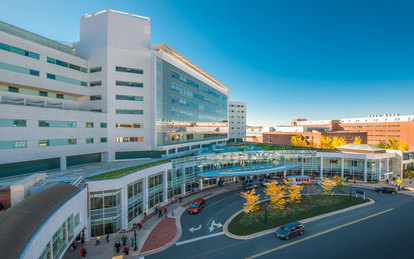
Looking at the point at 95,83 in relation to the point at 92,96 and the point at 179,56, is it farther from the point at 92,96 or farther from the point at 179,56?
the point at 179,56

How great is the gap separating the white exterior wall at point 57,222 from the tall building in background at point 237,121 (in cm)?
8446

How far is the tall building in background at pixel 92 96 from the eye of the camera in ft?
91.1

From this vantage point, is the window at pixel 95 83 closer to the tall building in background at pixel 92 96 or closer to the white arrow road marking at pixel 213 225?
the tall building in background at pixel 92 96

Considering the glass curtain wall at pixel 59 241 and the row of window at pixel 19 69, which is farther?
the row of window at pixel 19 69

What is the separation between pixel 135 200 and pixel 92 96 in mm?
24117

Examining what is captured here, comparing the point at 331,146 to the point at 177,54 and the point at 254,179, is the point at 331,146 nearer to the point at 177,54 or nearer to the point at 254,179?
the point at 254,179

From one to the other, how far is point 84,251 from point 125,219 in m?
6.47

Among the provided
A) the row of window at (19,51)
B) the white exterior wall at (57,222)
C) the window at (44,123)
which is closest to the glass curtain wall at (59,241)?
the white exterior wall at (57,222)

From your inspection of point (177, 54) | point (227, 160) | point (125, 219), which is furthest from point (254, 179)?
point (177, 54)

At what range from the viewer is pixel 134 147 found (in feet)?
131

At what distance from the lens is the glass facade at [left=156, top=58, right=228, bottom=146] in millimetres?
40281

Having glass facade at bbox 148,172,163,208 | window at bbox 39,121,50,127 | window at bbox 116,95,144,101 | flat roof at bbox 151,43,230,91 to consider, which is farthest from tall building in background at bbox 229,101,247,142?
window at bbox 39,121,50,127

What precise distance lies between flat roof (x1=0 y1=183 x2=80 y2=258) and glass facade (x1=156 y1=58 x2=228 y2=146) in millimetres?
24650

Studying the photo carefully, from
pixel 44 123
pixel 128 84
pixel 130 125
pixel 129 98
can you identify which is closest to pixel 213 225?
pixel 130 125
